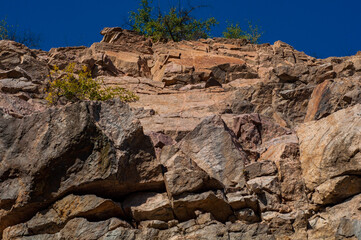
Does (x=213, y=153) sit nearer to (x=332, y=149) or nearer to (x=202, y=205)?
(x=202, y=205)

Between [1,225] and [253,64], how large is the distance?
15692mm

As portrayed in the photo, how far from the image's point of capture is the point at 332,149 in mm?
11555

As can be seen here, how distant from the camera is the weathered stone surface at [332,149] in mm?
11125

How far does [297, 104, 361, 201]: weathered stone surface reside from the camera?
11125 millimetres

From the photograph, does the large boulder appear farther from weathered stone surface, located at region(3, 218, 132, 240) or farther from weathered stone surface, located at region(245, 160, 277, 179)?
weathered stone surface, located at region(3, 218, 132, 240)

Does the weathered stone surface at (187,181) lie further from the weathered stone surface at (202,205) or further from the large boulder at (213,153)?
the large boulder at (213,153)

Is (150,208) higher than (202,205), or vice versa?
(150,208)

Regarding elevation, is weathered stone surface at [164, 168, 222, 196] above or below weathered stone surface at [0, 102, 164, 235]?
below

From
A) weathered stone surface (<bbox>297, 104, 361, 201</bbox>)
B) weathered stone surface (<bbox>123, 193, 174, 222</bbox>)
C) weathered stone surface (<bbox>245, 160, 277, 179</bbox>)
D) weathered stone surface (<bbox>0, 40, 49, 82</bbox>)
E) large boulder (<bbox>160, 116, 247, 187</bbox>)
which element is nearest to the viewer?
weathered stone surface (<bbox>297, 104, 361, 201</bbox>)

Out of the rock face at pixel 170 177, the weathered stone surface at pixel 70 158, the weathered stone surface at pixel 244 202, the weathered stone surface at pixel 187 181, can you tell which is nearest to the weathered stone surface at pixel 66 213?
the rock face at pixel 170 177

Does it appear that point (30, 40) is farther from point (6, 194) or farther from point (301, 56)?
point (6, 194)

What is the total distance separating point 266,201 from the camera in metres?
11.5

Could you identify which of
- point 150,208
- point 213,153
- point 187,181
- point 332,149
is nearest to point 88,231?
point 150,208

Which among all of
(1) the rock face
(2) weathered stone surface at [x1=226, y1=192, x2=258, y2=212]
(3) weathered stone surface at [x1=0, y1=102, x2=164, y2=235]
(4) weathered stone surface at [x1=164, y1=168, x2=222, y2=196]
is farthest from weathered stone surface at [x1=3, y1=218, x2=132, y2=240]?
(2) weathered stone surface at [x1=226, y1=192, x2=258, y2=212]
